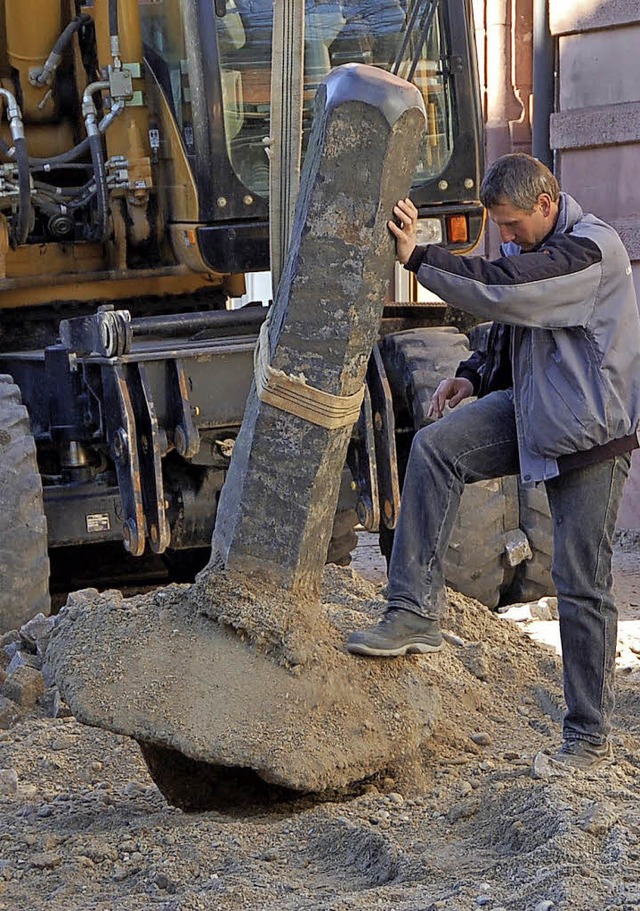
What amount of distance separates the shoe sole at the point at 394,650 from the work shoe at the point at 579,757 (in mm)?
434

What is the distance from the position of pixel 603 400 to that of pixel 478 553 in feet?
7.49

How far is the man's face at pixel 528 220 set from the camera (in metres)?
3.85

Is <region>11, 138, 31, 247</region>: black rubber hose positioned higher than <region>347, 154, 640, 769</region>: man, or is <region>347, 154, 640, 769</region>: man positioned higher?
<region>11, 138, 31, 247</region>: black rubber hose

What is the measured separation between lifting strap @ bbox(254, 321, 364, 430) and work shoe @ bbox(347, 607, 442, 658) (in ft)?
2.05

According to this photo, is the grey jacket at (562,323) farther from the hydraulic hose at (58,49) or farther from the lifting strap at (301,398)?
the hydraulic hose at (58,49)

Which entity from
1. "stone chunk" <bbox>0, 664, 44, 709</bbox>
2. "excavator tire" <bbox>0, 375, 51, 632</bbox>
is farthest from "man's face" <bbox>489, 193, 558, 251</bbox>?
"excavator tire" <bbox>0, 375, 51, 632</bbox>

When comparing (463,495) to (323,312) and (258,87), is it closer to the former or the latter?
(258,87)

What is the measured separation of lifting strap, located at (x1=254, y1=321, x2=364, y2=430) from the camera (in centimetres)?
375

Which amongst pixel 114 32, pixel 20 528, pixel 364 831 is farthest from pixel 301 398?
pixel 114 32

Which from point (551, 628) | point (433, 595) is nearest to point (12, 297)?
point (551, 628)

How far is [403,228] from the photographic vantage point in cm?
371

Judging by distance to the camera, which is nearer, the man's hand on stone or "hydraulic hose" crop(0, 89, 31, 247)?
the man's hand on stone

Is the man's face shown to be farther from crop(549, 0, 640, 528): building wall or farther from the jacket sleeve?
crop(549, 0, 640, 528): building wall

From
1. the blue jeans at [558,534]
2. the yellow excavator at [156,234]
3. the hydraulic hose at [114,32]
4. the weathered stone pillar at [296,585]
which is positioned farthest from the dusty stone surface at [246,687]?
the hydraulic hose at [114,32]
